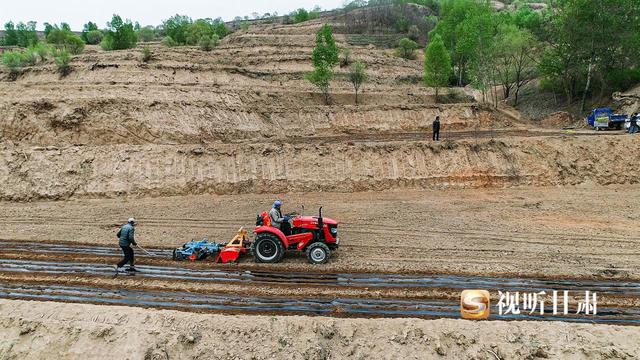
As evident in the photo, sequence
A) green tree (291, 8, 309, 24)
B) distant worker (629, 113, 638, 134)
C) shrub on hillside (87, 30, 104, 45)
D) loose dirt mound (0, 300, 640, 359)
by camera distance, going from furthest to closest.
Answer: green tree (291, 8, 309, 24)
shrub on hillside (87, 30, 104, 45)
distant worker (629, 113, 638, 134)
loose dirt mound (0, 300, 640, 359)

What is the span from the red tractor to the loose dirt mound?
2822 mm

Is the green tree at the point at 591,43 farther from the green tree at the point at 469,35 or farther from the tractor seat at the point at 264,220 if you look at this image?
the tractor seat at the point at 264,220

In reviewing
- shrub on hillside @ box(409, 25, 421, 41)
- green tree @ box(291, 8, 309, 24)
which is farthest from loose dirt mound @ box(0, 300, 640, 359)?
green tree @ box(291, 8, 309, 24)

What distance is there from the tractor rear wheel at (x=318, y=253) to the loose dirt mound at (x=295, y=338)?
2.84 meters

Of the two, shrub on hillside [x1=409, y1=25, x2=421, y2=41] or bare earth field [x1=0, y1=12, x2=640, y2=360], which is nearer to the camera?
bare earth field [x1=0, y1=12, x2=640, y2=360]

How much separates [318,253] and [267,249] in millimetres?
1324

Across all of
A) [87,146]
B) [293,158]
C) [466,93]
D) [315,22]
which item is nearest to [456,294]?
[293,158]

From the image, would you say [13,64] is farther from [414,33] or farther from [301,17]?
[301,17]

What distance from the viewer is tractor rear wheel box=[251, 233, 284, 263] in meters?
10.6

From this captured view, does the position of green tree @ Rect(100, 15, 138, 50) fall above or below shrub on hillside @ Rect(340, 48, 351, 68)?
above

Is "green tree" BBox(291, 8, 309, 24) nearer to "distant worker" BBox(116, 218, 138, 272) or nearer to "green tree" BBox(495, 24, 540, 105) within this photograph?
"green tree" BBox(495, 24, 540, 105)

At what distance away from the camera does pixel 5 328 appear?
8125 millimetres

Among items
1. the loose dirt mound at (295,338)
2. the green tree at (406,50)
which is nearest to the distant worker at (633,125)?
the loose dirt mound at (295,338)

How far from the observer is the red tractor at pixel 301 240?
1062 cm
